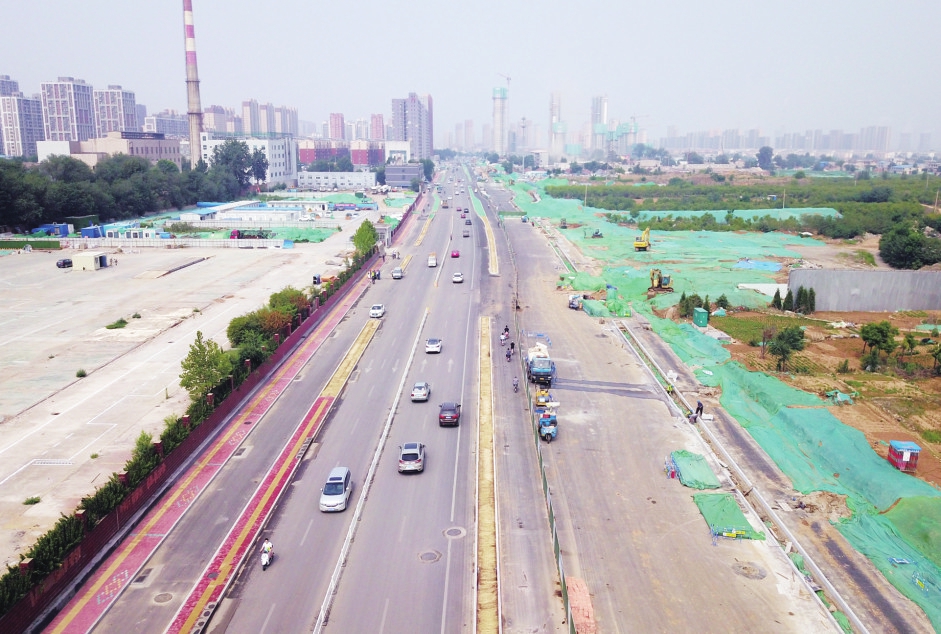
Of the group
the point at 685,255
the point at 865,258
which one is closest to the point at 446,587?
the point at 685,255

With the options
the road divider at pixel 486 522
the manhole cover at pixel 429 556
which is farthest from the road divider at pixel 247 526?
the road divider at pixel 486 522

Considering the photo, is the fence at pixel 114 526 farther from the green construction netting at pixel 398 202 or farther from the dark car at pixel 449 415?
the green construction netting at pixel 398 202

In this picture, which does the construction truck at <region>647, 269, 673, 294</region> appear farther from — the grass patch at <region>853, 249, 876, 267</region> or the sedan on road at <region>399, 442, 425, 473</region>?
the sedan on road at <region>399, 442, 425, 473</region>

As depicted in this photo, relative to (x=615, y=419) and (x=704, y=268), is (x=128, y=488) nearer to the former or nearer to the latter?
(x=615, y=419)

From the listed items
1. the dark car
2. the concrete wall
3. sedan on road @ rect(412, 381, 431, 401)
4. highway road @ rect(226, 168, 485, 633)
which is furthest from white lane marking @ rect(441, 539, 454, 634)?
the concrete wall

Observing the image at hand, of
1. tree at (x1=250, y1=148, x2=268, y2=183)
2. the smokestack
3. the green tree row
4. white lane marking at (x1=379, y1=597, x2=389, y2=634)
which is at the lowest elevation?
white lane marking at (x1=379, y1=597, x2=389, y2=634)
